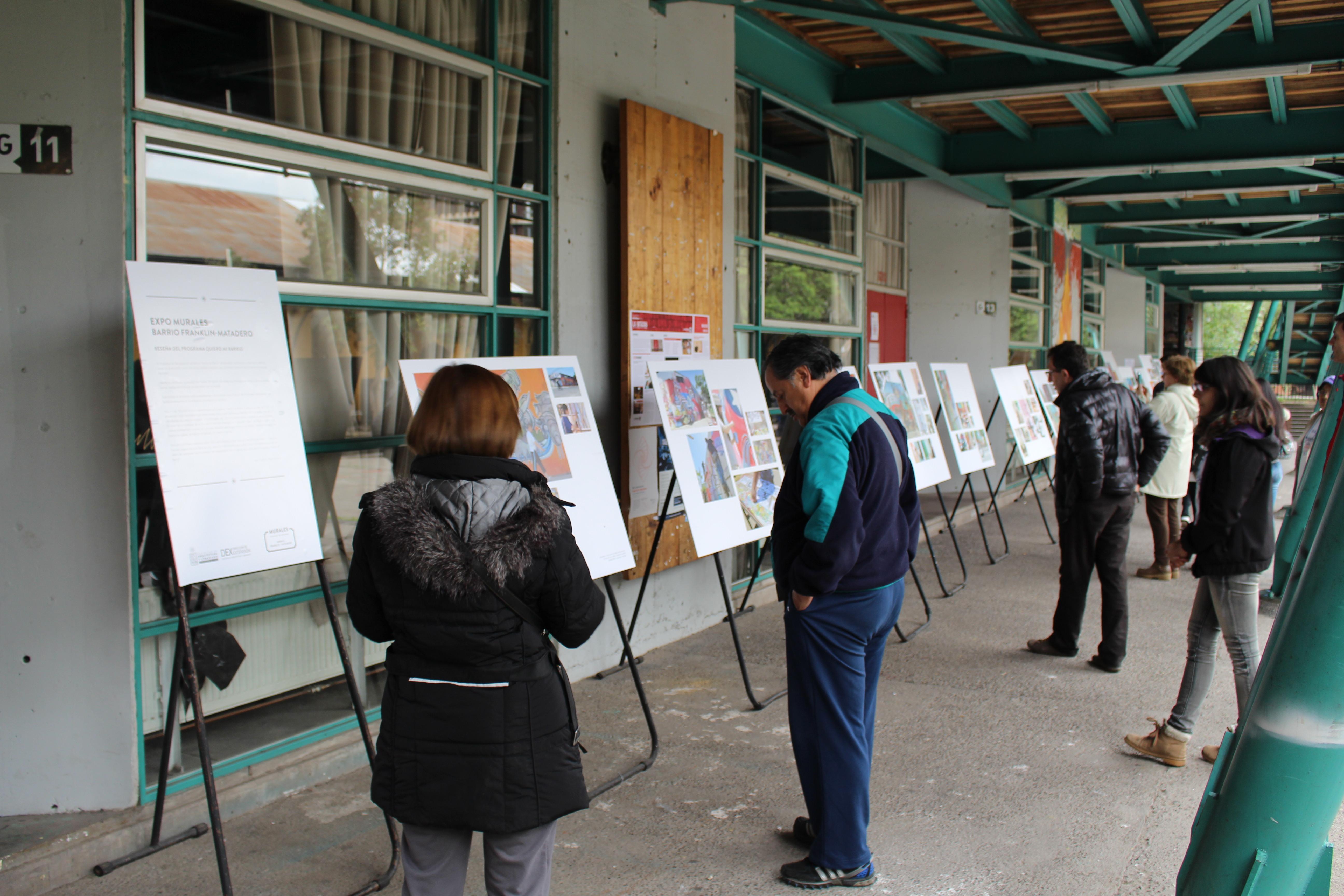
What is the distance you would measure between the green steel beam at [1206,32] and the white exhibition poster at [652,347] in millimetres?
3284

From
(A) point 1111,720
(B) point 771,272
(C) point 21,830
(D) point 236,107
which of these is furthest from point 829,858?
(B) point 771,272

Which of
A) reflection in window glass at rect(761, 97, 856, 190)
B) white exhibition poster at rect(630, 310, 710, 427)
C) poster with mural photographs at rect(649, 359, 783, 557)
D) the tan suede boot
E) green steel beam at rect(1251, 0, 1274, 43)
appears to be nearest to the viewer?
the tan suede boot

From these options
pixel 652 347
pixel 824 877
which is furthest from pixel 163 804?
pixel 652 347

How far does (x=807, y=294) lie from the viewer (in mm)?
7336

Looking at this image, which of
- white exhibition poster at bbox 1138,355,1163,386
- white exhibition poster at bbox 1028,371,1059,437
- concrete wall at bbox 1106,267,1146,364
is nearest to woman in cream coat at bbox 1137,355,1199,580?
white exhibition poster at bbox 1028,371,1059,437

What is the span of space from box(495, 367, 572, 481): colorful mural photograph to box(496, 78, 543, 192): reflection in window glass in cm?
120

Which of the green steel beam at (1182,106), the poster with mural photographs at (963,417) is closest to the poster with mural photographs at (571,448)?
the poster with mural photographs at (963,417)

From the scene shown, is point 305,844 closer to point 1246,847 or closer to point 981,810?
point 981,810

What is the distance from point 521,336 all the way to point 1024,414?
5.31 metres

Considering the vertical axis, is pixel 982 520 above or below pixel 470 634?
below

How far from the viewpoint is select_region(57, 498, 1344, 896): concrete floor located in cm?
291

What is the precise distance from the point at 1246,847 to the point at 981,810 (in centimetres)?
277

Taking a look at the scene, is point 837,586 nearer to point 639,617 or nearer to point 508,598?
point 508,598

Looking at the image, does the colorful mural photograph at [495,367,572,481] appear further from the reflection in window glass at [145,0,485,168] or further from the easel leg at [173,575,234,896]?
the easel leg at [173,575,234,896]
